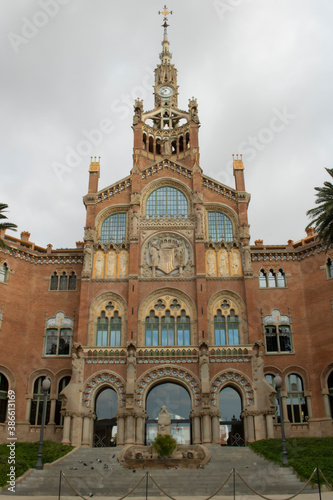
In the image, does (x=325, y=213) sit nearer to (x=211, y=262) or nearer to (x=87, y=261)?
(x=211, y=262)

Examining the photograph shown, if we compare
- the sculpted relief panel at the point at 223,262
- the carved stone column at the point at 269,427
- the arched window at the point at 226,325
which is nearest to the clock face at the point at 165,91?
the sculpted relief panel at the point at 223,262

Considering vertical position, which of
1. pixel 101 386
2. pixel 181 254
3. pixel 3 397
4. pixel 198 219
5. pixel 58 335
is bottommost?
pixel 3 397

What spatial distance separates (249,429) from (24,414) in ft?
60.2

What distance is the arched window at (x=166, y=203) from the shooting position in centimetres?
4794

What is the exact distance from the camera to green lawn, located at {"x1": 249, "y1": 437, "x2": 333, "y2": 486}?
93.0 ft

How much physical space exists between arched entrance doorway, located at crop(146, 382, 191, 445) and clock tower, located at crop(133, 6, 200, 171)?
21.2 meters

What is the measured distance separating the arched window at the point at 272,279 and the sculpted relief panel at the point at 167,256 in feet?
23.9

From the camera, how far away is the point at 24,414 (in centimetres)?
4228

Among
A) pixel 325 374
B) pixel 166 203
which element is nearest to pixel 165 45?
pixel 166 203

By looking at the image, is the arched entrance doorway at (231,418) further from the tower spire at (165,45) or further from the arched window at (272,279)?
the tower spire at (165,45)

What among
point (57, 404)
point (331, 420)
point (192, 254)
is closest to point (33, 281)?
point (57, 404)

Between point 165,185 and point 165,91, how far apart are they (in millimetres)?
15480

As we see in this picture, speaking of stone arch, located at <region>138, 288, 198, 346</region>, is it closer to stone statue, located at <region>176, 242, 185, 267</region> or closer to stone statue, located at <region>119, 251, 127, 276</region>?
stone statue, located at <region>176, 242, 185, 267</region>

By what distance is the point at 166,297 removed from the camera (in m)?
44.0
